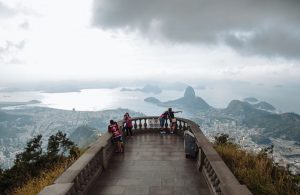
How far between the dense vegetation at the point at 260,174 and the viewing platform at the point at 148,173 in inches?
51.2

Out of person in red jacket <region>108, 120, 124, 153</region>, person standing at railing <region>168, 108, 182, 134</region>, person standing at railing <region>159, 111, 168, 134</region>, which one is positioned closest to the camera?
person in red jacket <region>108, 120, 124, 153</region>

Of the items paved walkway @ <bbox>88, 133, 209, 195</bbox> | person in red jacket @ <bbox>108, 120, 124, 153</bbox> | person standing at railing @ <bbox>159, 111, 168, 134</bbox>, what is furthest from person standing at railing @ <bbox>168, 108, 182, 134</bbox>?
person in red jacket @ <bbox>108, 120, 124, 153</bbox>

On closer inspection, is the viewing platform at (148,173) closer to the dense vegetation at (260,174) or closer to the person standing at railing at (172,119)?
the dense vegetation at (260,174)

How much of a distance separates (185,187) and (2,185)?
14.0 meters

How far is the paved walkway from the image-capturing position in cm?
920

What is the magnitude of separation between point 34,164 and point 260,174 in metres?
15.5

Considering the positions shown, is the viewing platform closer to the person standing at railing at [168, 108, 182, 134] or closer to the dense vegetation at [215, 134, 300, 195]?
the dense vegetation at [215, 134, 300, 195]

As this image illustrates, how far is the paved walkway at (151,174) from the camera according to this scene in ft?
30.2

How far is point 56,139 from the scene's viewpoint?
A: 2434cm

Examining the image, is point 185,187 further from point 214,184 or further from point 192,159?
point 192,159

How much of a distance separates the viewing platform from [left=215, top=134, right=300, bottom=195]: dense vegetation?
1.30 meters

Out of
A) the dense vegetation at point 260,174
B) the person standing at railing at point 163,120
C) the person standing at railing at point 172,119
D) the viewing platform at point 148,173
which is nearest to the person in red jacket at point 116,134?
the viewing platform at point 148,173

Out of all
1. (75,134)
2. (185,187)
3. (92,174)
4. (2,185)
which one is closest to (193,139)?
(185,187)

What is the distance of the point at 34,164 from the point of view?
19562 mm
